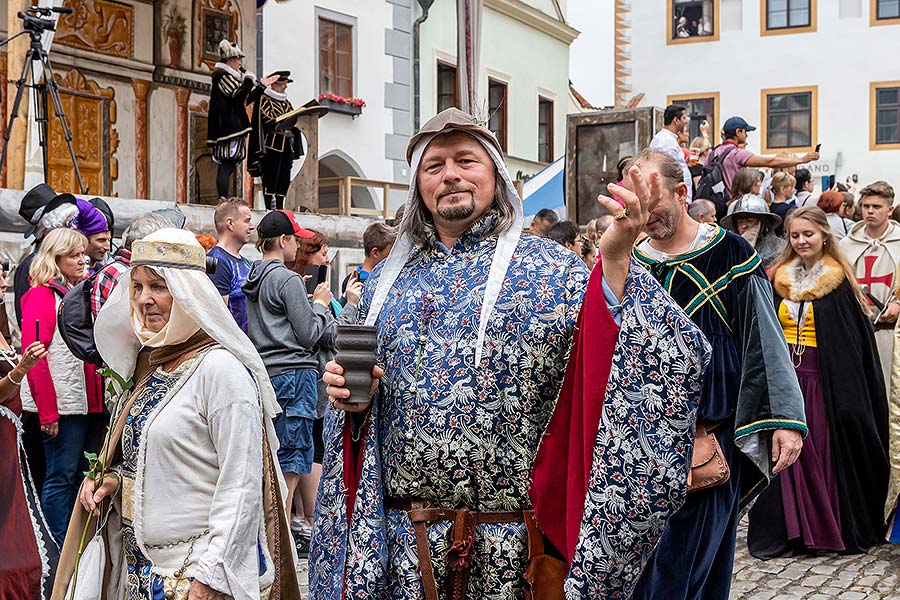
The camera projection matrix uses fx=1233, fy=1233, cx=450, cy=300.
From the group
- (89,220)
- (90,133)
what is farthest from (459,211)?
(90,133)

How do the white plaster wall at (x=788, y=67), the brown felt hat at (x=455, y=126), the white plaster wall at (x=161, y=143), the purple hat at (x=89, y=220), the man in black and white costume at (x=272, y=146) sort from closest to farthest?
the brown felt hat at (x=455, y=126) < the purple hat at (x=89, y=220) < the man in black and white costume at (x=272, y=146) < the white plaster wall at (x=161, y=143) < the white plaster wall at (x=788, y=67)

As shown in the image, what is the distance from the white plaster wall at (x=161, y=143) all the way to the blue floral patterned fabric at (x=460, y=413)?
12506 mm

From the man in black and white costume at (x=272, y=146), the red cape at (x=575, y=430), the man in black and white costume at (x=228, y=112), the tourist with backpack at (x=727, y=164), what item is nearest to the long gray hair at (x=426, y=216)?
the red cape at (x=575, y=430)

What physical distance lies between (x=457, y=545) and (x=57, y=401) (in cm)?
318

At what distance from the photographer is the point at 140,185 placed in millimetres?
15266

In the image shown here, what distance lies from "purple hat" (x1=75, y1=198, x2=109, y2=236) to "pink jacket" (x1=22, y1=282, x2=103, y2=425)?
0.69 meters

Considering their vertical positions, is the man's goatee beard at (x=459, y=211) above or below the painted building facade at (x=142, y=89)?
below

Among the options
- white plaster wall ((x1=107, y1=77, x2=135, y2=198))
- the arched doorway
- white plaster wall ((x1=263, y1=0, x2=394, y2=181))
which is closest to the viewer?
white plaster wall ((x1=107, y1=77, x2=135, y2=198))

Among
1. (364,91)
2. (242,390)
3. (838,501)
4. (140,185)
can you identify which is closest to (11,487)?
(242,390)

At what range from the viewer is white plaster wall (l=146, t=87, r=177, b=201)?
15320 millimetres

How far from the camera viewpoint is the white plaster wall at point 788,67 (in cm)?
3347

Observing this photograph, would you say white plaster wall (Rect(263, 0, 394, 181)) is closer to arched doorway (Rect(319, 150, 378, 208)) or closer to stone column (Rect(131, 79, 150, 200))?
Answer: arched doorway (Rect(319, 150, 378, 208))

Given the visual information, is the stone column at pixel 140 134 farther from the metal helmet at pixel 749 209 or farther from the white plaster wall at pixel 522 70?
the white plaster wall at pixel 522 70

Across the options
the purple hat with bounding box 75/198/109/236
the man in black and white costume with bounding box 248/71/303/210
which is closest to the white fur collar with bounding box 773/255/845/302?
the purple hat with bounding box 75/198/109/236
